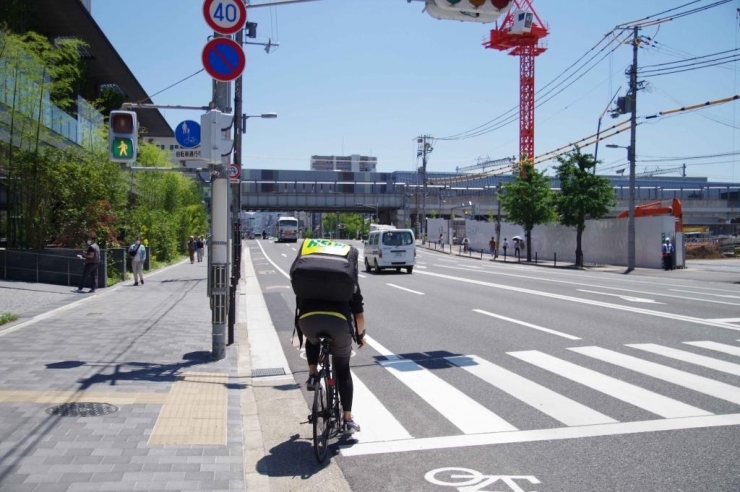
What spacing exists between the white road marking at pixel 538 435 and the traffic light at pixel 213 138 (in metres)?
4.82

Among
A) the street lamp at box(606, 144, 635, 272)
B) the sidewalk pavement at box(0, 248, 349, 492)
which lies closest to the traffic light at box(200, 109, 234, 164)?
the sidewalk pavement at box(0, 248, 349, 492)

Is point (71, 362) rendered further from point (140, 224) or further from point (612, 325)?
point (140, 224)

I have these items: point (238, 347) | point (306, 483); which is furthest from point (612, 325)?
point (306, 483)

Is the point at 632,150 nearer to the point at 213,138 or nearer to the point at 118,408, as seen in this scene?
the point at 213,138

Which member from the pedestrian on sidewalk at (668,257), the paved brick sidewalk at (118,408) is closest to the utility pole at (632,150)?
the pedestrian on sidewalk at (668,257)

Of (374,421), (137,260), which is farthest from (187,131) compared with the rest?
(137,260)

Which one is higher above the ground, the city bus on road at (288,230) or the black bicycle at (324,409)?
the city bus on road at (288,230)

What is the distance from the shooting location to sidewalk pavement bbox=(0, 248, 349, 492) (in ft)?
15.2

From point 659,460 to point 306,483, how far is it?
278cm

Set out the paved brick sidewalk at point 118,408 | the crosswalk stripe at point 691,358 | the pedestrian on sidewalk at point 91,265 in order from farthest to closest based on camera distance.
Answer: the pedestrian on sidewalk at point 91,265
the crosswalk stripe at point 691,358
the paved brick sidewalk at point 118,408

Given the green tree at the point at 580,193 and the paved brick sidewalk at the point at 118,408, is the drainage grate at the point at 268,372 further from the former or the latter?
the green tree at the point at 580,193

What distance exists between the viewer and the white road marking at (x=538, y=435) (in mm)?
5469

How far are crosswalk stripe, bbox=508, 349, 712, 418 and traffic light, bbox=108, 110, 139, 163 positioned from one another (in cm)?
645

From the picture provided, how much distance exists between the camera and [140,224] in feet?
99.5
